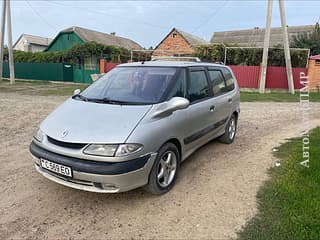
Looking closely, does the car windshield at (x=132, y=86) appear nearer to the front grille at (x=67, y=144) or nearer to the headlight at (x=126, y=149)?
the headlight at (x=126, y=149)

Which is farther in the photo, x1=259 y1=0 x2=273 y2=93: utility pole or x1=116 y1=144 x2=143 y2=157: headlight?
x1=259 y1=0 x2=273 y2=93: utility pole

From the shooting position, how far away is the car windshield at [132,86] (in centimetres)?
374

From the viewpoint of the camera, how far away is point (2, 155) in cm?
491

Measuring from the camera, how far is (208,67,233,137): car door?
15.7 ft

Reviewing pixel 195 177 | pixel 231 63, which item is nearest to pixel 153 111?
pixel 195 177

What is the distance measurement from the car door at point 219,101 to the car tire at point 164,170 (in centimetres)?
125

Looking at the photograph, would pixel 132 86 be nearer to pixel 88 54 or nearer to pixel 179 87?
pixel 179 87

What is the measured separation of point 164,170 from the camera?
141 inches

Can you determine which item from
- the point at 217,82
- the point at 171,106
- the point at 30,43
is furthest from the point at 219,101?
the point at 30,43

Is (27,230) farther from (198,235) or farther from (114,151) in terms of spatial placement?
(198,235)

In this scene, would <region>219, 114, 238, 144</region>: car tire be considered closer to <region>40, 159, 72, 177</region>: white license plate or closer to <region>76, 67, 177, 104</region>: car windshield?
<region>76, 67, 177, 104</region>: car windshield

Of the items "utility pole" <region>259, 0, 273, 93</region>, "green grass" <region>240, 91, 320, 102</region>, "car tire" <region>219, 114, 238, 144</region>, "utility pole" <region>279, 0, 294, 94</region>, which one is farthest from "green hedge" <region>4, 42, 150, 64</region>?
"car tire" <region>219, 114, 238, 144</region>

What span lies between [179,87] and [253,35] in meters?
37.2

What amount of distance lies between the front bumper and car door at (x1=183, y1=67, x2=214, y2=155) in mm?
979
